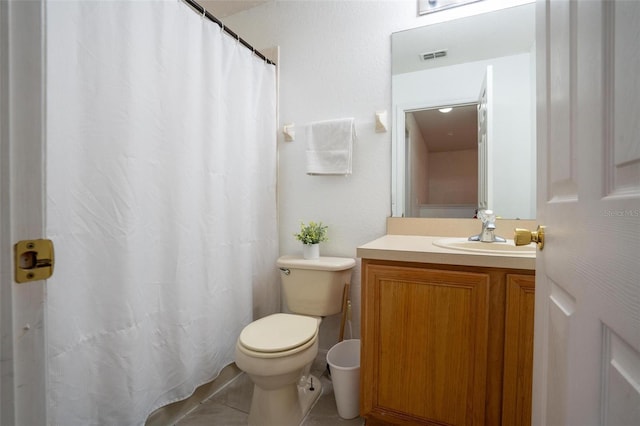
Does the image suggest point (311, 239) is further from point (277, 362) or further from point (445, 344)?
point (445, 344)

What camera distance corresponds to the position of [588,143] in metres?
0.43

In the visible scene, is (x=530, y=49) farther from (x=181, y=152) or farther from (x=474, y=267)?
(x=181, y=152)

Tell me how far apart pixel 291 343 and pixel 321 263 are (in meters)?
0.51

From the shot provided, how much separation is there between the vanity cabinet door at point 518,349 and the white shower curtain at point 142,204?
1.27 m

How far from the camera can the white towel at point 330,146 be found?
1.73 meters

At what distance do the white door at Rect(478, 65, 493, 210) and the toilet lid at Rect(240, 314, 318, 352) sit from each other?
109cm

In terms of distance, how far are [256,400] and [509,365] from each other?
1.05 m

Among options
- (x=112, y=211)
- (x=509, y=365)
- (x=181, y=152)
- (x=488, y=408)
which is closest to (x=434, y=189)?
(x=509, y=365)

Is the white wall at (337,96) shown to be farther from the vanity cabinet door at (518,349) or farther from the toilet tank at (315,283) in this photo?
the vanity cabinet door at (518,349)

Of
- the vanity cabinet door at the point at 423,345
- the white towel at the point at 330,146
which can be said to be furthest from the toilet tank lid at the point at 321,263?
the white towel at the point at 330,146

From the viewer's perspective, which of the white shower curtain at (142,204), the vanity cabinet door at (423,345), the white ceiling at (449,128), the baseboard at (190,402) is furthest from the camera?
the white ceiling at (449,128)

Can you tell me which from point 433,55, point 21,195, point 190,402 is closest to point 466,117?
point 433,55

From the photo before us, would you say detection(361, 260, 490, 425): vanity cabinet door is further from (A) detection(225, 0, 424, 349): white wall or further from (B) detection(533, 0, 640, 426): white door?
(A) detection(225, 0, 424, 349): white wall

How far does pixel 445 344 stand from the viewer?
112cm
